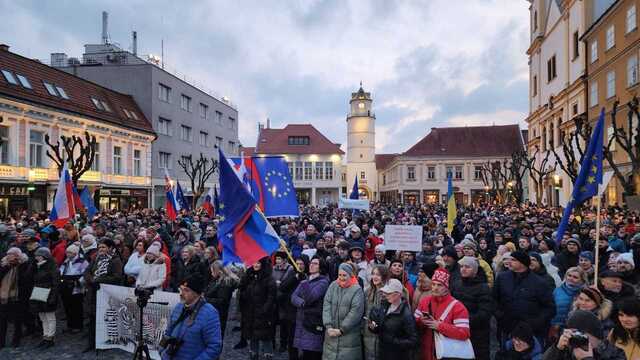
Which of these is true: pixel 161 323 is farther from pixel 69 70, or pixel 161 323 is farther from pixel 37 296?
pixel 69 70

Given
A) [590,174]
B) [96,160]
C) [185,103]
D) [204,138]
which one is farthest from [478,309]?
[204,138]

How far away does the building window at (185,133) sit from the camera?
4354 centimetres

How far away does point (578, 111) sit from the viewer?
30.2 metres

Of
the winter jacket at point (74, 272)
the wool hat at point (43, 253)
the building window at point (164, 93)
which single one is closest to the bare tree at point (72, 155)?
the winter jacket at point (74, 272)

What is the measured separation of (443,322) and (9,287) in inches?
279

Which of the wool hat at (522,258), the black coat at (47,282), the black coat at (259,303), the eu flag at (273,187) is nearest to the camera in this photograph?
the wool hat at (522,258)

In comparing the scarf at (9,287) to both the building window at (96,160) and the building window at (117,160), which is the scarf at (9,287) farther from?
the building window at (117,160)

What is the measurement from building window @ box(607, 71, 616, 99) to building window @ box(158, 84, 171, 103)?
32.7m

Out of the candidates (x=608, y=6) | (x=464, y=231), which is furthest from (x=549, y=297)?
(x=608, y=6)

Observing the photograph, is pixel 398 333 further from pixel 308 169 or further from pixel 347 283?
pixel 308 169

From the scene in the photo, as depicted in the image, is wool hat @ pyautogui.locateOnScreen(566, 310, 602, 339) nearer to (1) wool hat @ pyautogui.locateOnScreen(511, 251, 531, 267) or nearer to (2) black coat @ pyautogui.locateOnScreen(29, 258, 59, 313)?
(1) wool hat @ pyautogui.locateOnScreen(511, 251, 531, 267)

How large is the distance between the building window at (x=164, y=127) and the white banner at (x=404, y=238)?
34.6 metres

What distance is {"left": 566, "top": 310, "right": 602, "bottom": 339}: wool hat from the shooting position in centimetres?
379

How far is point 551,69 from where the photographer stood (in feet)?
A: 117
